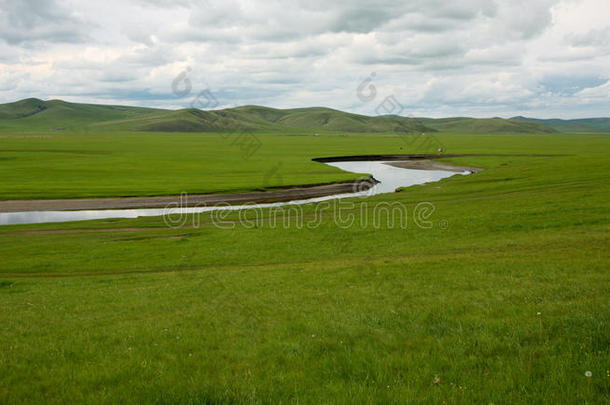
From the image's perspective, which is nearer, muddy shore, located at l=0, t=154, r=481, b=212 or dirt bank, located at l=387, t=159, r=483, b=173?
muddy shore, located at l=0, t=154, r=481, b=212

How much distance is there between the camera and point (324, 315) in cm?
1339

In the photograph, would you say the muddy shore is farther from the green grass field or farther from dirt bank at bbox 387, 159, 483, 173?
dirt bank at bbox 387, 159, 483, 173

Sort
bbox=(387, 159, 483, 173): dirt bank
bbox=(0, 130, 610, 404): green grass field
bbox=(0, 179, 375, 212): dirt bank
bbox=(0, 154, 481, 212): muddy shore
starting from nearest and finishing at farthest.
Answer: bbox=(0, 130, 610, 404): green grass field, bbox=(0, 179, 375, 212): dirt bank, bbox=(0, 154, 481, 212): muddy shore, bbox=(387, 159, 483, 173): dirt bank

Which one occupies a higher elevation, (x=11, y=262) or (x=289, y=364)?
(x=289, y=364)

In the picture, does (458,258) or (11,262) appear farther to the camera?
(11,262)

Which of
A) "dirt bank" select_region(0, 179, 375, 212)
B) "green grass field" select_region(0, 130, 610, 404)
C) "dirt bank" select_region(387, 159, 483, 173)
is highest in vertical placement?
"dirt bank" select_region(387, 159, 483, 173)

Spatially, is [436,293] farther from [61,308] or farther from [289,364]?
[61,308]

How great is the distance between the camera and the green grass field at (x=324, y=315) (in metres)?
8.48

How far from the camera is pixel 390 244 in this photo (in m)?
30.7

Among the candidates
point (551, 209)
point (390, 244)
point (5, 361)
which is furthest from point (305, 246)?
point (5, 361)

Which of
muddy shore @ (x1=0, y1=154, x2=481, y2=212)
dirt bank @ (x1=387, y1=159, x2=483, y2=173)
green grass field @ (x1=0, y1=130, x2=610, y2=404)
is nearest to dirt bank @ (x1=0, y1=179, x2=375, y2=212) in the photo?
muddy shore @ (x1=0, y1=154, x2=481, y2=212)

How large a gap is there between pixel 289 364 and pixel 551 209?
33.4 metres

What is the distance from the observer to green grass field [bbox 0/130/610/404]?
27.8 feet

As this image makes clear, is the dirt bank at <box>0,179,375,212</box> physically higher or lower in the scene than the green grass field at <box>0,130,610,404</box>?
lower
